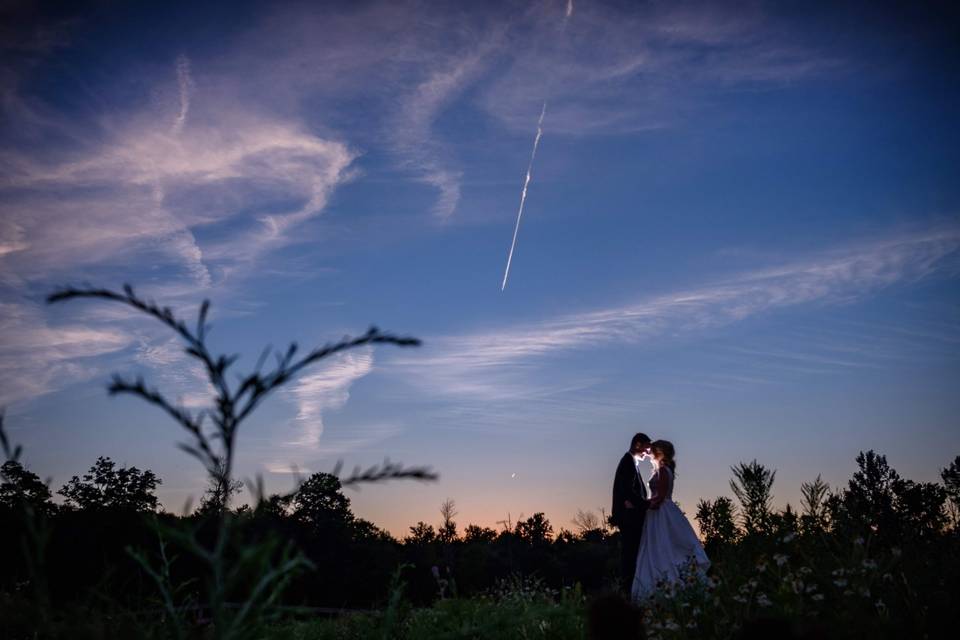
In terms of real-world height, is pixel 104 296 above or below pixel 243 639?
above

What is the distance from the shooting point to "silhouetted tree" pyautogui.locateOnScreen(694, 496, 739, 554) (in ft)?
30.8

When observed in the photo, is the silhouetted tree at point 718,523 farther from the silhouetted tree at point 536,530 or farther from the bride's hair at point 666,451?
the silhouetted tree at point 536,530

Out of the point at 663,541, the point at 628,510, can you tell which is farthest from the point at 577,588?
the point at 628,510

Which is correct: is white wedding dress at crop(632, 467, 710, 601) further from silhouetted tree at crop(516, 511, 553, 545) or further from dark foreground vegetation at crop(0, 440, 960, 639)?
silhouetted tree at crop(516, 511, 553, 545)

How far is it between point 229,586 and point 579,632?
5860 millimetres

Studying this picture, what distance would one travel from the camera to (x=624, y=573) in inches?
576

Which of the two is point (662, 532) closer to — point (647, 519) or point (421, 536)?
point (647, 519)

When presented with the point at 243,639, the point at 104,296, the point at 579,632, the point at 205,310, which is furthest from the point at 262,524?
the point at 579,632

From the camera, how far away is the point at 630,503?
14.7 meters

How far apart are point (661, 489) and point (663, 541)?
46.1 inches

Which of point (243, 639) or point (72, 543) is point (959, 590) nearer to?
point (243, 639)

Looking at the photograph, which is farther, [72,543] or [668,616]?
[72,543]

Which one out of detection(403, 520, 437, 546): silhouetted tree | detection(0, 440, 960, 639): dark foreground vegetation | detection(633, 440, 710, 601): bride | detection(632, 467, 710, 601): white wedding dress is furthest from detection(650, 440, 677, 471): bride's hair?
detection(403, 520, 437, 546): silhouetted tree

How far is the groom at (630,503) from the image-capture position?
1471cm
